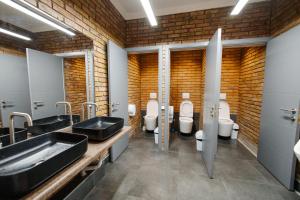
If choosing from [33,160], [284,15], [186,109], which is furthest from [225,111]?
[33,160]

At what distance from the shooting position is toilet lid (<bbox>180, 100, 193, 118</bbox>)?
3.63 meters

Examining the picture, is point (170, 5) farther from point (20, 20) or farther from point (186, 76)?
point (20, 20)

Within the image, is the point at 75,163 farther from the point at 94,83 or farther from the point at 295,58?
the point at 295,58

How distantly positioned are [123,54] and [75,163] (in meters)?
2.23

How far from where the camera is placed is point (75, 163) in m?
0.89

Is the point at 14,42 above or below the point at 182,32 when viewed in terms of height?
below

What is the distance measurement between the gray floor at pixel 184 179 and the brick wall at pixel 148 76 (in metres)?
1.81

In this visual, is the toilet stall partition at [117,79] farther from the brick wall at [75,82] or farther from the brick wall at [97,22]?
the brick wall at [75,82]

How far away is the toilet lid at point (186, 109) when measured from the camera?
3.63 m

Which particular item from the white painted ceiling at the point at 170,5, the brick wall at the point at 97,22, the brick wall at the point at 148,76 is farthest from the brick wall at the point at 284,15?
the brick wall at the point at 97,22

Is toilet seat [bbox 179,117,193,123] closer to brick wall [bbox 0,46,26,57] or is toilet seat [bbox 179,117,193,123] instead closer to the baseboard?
the baseboard

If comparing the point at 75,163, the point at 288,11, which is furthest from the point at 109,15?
the point at 288,11

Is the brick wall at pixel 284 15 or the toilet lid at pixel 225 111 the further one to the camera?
the toilet lid at pixel 225 111

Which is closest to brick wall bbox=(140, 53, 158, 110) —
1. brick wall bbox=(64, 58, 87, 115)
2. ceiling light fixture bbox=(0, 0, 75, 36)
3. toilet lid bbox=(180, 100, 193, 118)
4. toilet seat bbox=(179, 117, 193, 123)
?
toilet lid bbox=(180, 100, 193, 118)
